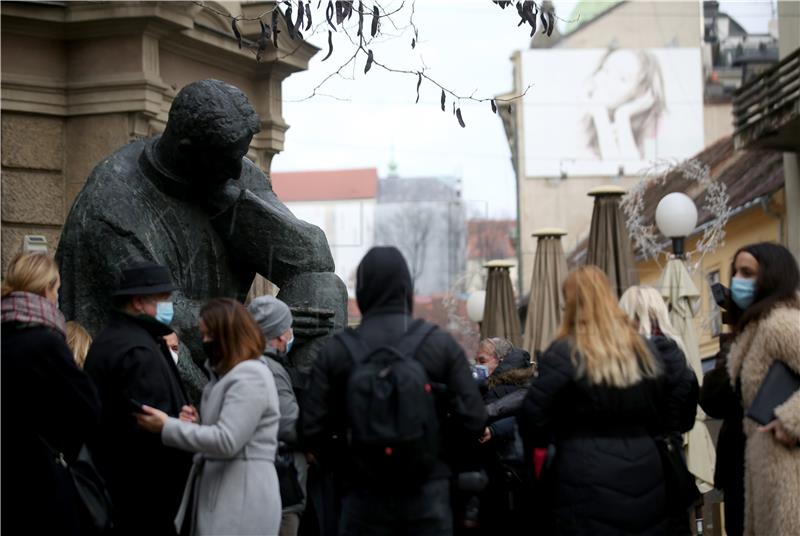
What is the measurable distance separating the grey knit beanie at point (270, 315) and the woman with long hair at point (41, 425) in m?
0.97

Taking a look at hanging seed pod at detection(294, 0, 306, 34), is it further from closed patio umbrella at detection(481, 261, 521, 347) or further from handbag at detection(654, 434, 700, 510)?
closed patio umbrella at detection(481, 261, 521, 347)

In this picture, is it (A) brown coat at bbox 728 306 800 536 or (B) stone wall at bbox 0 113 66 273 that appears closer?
(A) brown coat at bbox 728 306 800 536

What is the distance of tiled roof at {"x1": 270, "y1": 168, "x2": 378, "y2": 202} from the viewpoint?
285 feet

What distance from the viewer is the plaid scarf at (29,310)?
5691mm

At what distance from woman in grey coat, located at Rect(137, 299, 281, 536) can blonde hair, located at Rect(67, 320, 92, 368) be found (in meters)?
0.96

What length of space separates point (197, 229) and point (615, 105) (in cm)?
5391

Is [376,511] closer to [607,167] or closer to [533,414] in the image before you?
[533,414]

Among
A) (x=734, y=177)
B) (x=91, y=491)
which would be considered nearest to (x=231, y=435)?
(x=91, y=491)

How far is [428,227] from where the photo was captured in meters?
69.9

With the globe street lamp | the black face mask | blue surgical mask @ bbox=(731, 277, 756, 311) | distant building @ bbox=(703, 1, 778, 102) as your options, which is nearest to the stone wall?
the globe street lamp

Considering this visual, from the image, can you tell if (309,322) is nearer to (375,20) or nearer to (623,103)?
(375,20)

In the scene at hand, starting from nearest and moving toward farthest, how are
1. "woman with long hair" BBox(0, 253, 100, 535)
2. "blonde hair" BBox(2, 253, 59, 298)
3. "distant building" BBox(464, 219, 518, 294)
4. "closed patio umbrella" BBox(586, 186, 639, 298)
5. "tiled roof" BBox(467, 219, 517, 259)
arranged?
"woman with long hair" BBox(0, 253, 100, 535) → "blonde hair" BBox(2, 253, 59, 298) → "closed patio umbrella" BBox(586, 186, 639, 298) → "distant building" BBox(464, 219, 518, 294) → "tiled roof" BBox(467, 219, 517, 259)

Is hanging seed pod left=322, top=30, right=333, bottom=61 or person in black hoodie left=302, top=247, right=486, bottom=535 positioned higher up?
hanging seed pod left=322, top=30, right=333, bottom=61

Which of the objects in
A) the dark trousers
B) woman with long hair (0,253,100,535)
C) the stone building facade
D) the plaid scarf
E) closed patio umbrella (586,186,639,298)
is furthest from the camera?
closed patio umbrella (586,186,639,298)
